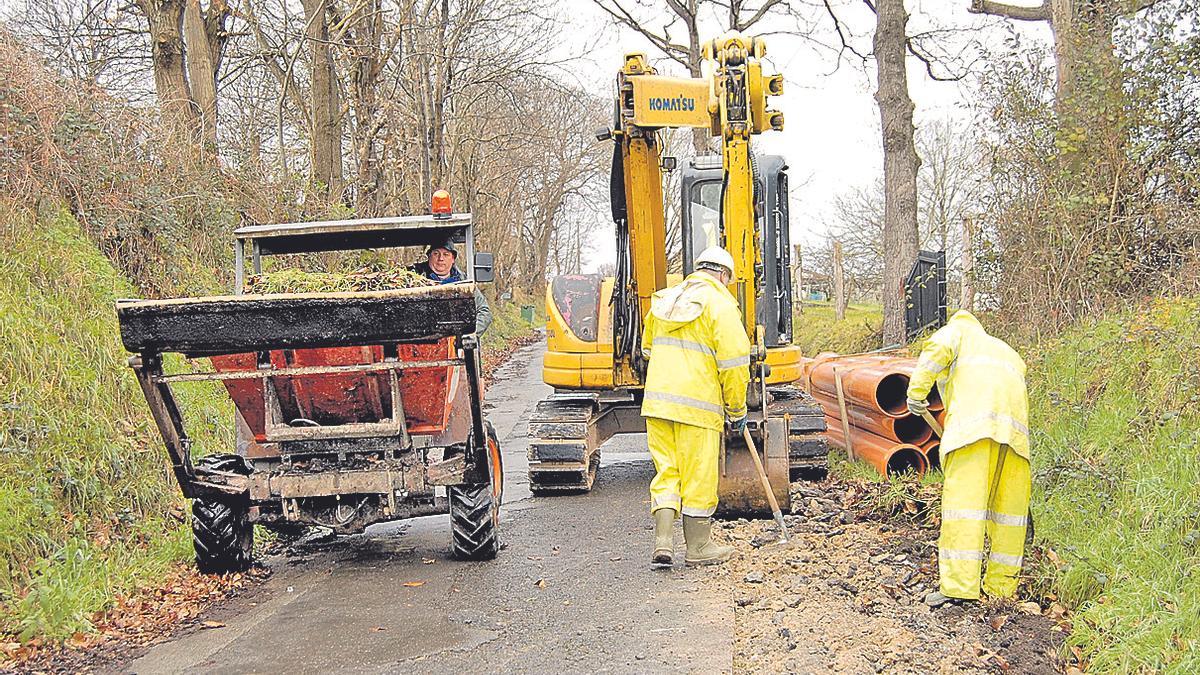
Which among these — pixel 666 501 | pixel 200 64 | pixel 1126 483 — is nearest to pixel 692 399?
pixel 666 501

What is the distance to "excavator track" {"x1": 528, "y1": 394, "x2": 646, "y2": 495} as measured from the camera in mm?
9445

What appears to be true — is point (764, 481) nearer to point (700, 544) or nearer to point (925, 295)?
point (700, 544)

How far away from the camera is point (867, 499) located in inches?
332

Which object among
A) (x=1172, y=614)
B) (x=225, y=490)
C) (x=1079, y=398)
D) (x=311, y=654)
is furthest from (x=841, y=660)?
(x=1079, y=398)

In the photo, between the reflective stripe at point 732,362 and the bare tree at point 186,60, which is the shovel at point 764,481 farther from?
the bare tree at point 186,60

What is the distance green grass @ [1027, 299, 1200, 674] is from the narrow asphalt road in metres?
→ 1.82

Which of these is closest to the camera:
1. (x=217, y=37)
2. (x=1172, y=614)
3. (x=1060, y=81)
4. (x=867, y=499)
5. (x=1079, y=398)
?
(x=1172, y=614)

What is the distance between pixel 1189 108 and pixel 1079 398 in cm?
399

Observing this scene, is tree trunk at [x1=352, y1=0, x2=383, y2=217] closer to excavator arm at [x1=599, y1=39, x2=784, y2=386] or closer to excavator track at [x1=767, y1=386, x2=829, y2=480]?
excavator arm at [x1=599, y1=39, x2=784, y2=386]

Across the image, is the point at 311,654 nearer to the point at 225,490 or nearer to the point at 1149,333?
the point at 225,490

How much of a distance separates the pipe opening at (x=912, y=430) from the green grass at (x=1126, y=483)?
2.76 ft

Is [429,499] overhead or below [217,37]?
below

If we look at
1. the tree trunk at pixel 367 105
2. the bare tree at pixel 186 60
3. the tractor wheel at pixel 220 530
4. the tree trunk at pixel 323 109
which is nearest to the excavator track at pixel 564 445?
the tractor wheel at pixel 220 530

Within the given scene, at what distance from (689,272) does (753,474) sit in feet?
8.13
